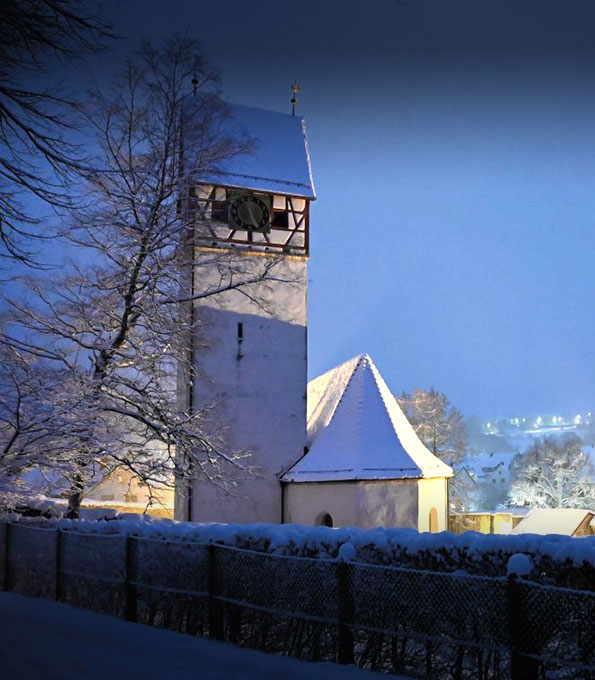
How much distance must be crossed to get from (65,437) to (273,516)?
11435 mm

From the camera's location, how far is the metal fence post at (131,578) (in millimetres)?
10742

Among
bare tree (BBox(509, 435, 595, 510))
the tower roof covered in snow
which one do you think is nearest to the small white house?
the tower roof covered in snow

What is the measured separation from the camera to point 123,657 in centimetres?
757

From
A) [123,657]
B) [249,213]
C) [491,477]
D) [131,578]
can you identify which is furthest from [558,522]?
[491,477]

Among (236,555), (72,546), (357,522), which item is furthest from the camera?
(357,522)

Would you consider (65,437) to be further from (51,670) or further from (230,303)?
(230,303)

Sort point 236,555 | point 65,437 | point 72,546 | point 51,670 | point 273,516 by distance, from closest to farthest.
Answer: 1. point 51,670
2. point 236,555
3. point 72,546
4. point 65,437
5. point 273,516

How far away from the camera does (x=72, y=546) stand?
12.4 m

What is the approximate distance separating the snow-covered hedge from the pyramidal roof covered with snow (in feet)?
38.9

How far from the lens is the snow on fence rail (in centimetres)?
672

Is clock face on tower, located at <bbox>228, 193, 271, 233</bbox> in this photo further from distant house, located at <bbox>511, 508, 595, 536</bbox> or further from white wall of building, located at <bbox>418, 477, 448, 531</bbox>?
distant house, located at <bbox>511, 508, 595, 536</bbox>

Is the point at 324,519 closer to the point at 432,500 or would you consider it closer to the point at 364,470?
the point at 364,470

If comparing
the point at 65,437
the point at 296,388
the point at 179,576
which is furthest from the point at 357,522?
the point at 179,576

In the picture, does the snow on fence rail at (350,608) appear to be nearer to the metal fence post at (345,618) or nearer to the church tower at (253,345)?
the metal fence post at (345,618)
